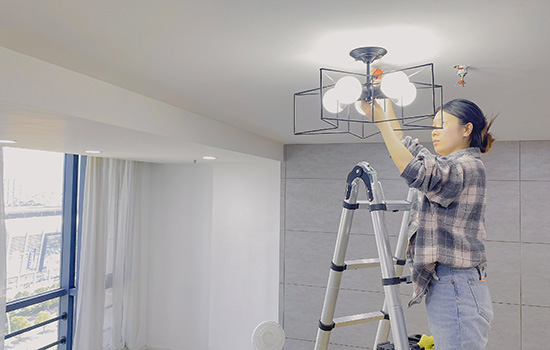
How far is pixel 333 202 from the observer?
14.9 ft

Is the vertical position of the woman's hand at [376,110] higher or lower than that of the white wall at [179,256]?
higher

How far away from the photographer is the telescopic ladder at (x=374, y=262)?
1547 mm

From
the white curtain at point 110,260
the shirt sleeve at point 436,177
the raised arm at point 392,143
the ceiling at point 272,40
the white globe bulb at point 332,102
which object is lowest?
the white curtain at point 110,260

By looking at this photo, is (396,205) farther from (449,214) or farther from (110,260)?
(110,260)

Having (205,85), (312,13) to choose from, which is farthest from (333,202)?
(312,13)

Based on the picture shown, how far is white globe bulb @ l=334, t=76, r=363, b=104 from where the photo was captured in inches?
54.2

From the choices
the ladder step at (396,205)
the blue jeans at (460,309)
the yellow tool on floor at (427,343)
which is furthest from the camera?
the yellow tool on floor at (427,343)

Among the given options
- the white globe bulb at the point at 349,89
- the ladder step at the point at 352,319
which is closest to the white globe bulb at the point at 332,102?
the white globe bulb at the point at 349,89

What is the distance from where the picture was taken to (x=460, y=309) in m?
1.48

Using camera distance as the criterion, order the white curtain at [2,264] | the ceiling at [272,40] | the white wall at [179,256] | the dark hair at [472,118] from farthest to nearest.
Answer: the white wall at [179,256]
the white curtain at [2,264]
the dark hair at [472,118]
the ceiling at [272,40]

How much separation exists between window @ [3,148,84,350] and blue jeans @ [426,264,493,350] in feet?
12.3

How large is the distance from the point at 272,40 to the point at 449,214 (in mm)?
848

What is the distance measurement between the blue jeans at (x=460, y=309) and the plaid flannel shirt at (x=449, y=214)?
45mm

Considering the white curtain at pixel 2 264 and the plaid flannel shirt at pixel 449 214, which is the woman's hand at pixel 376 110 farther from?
the white curtain at pixel 2 264
